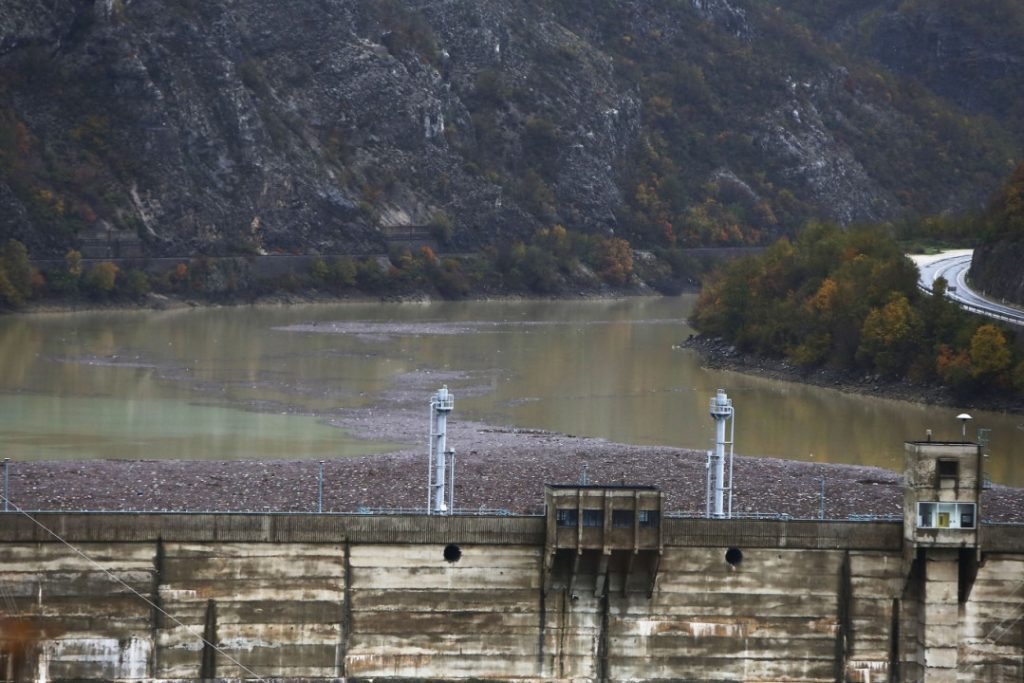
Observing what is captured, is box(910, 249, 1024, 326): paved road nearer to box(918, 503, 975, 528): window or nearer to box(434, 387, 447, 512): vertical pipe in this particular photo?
box(918, 503, 975, 528): window

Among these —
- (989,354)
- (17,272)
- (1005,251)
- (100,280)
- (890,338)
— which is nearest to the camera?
(989,354)

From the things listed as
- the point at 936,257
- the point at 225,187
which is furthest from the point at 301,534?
the point at 225,187

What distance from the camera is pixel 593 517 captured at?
131 feet

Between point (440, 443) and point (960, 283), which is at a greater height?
point (960, 283)

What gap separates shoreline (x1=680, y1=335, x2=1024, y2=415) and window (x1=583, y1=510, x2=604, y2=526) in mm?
48343

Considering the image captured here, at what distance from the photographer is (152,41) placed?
19450 centimetres

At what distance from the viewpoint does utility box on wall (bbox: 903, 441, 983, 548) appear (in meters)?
40.2

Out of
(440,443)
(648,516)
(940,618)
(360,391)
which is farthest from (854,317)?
(648,516)

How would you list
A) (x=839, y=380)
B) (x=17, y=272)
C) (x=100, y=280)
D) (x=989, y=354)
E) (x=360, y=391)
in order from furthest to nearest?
(x=100, y=280) < (x=17, y=272) < (x=839, y=380) < (x=360, y=391) < (x=989, y=354)

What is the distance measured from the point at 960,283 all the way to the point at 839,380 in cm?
2367

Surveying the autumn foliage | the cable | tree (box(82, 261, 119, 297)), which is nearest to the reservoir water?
the autumn foliage

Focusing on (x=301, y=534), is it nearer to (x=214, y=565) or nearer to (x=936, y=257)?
(x=214, y=565)

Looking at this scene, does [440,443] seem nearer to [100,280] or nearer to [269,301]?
[100,280]

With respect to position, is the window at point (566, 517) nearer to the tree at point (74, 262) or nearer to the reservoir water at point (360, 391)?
the reservoir water at point (360, 391)
